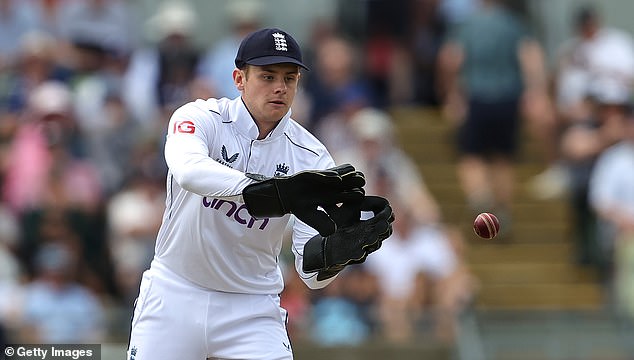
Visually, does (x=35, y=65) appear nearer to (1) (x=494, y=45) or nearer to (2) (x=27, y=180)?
(2) (x=27, y=180)

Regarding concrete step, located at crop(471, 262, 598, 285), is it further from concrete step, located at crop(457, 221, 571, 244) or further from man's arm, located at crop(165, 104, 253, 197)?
man's arm, located at crop(165, 104, 253, 197)

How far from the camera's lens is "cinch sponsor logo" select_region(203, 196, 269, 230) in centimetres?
781

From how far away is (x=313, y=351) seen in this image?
1341 centimetres

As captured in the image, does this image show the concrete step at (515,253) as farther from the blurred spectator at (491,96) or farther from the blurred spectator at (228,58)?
the blurred spectator at (228,58)

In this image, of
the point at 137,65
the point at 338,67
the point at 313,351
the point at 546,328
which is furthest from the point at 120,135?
the point at 546,328

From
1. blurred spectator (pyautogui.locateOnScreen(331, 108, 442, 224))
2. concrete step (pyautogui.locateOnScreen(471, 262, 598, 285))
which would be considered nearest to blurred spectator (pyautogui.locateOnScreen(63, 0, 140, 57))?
blurred spectator (pyautogui.locateOnScreen(331, 108, 442, 224))

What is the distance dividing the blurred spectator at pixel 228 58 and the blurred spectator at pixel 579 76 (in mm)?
3746

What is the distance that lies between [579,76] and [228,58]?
13.6 ft

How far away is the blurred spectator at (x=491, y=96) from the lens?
622 inches

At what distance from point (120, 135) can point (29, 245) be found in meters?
2.19

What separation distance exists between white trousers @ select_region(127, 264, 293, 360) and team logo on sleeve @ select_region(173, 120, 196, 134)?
2.84 ft

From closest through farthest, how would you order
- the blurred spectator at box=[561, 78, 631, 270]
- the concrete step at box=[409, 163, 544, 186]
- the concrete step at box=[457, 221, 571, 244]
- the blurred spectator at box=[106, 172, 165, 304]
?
the blurred spectator at box=[106, 172, 165, 304], the blurred spectator at box=[561, 78, 631, 270], the concrete step at box=[457, 221, 571, 244], the concrete step at box=[409, 163, 544, 186]

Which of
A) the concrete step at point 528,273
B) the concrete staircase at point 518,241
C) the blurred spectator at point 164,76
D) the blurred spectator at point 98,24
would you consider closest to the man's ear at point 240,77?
the blurred spectator at point 164,76

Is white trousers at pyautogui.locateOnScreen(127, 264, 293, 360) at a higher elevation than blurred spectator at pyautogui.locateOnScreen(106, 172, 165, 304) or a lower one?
higher
